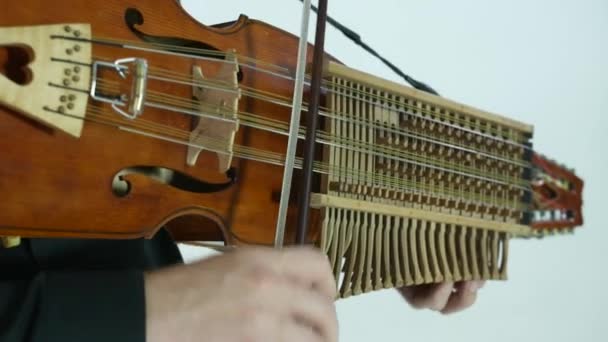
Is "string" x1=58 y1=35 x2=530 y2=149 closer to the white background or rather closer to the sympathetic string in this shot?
the sympathetic string

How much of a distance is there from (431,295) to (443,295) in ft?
0.05

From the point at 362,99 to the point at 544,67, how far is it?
105cm

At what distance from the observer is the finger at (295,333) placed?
1.61ft

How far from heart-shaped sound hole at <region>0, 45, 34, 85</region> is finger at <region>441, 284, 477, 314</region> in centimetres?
65

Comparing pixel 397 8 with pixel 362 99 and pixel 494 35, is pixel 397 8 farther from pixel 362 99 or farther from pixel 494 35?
pixel 362 99

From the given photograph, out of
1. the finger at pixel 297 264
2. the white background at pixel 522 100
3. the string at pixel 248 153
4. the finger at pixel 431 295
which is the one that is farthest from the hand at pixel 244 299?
the white background at pixel 522 100

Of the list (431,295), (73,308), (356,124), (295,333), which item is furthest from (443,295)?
(73,308)

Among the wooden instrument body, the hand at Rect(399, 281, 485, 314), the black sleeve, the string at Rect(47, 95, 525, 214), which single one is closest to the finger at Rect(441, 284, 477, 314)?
the hand at Rect(399, 281, 485, 314)

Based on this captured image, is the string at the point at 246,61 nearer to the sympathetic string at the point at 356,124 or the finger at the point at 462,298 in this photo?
the sympathetic string at the point at 356,124

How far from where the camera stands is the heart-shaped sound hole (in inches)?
17.9

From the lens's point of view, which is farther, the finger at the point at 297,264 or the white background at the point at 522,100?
the white background at the point at 522,100

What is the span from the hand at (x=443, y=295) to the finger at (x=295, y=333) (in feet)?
1.28

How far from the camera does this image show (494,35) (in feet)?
5.07

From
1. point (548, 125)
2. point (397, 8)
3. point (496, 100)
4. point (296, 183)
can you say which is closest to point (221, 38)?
point (296, 183)
